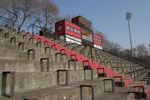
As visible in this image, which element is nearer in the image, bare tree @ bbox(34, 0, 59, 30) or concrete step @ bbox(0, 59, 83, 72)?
concrete step @ bbox(0, 59, 83, 72)

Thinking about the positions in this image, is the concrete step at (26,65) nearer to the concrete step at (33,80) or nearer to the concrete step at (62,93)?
the concrete step at (33,80)

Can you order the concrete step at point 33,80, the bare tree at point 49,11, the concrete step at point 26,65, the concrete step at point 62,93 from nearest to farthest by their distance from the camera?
the concrete step at point 62,93 < the concrete step at point 33,80 < the concrete step at point 26,65 < the bare tree at point 49,11

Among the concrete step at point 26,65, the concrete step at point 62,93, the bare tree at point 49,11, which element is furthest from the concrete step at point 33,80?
the bare tree at point 49,11

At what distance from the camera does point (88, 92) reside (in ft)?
9.60

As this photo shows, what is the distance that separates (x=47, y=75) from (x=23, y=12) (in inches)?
996

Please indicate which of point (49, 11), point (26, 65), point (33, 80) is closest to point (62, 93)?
point (33, 80)

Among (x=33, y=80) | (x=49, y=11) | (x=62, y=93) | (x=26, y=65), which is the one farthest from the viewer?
(x=49, y=11)

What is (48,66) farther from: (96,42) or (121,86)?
(96,42)

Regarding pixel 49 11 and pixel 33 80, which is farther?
pixel 49 11

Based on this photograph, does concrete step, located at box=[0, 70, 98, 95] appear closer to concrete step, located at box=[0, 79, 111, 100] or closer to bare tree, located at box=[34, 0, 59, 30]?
concrete step, located at box=[0, 79, 111, 100]

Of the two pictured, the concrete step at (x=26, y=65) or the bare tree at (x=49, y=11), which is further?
the bare tree at (x=49, y=11)

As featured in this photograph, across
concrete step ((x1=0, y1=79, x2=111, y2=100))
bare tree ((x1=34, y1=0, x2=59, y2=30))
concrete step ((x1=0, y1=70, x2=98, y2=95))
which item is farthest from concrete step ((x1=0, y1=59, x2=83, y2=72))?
bare tree ((x1=34, y1=0, x2=59, y2=30))

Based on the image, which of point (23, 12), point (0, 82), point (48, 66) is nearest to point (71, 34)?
point (23, 12)

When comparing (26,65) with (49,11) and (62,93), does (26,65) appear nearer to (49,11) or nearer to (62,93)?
(62,93)
